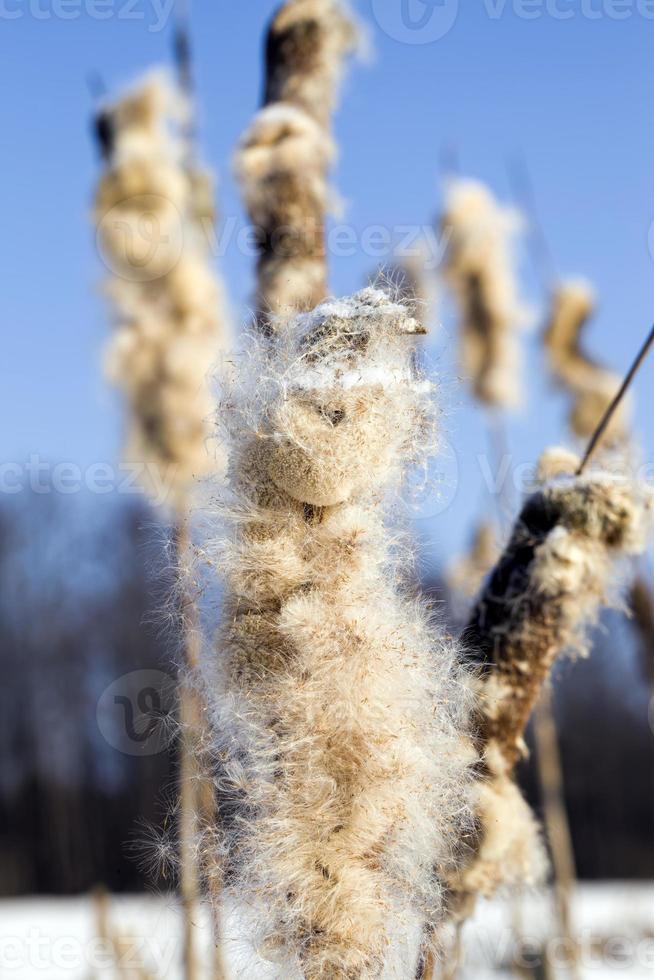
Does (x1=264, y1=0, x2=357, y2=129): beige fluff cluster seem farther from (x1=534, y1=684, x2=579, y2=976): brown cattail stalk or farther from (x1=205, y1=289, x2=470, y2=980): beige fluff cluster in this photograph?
(x1=534, y1=684, x2=579, y2=976): brown cattail stalk

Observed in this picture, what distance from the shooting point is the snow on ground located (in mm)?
2197

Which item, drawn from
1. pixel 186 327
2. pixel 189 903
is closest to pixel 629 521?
pixel 189 903

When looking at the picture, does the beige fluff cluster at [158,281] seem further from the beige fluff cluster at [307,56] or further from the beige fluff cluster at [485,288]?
the beige fluff cluster at [485,288]

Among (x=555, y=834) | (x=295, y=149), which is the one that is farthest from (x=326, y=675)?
(x=555, y=834)

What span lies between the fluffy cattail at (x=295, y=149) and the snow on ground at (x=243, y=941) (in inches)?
58.5

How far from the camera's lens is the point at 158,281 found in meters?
4.65

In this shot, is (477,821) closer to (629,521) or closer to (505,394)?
(629,521)

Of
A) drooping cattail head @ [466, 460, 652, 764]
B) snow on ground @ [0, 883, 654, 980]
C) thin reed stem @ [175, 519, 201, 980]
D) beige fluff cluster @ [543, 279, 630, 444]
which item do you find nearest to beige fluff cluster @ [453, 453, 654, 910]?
drooping cattail head @ [466, 460, 652, 764]

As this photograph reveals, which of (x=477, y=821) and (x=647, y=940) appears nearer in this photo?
(x=477, y=821)

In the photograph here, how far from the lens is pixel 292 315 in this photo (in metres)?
1.53

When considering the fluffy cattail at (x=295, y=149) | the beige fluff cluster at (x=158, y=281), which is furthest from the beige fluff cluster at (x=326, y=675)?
the beige fluff cluster at (x=158, y=281)

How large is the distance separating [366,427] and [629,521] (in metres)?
0.70

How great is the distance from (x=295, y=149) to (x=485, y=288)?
143 inches

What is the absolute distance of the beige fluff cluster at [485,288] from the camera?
607 cm
